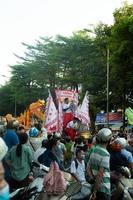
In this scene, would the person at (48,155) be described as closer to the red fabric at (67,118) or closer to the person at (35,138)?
the person at (35,138)

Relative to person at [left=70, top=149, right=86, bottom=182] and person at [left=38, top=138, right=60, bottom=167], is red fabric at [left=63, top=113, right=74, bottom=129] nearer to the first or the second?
person at [left=70, top=149, right=86, bottom=182]

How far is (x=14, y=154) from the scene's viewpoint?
36.3ft

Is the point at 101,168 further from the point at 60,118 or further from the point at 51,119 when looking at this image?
the point at 60,118

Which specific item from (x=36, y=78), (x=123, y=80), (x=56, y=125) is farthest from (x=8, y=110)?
(x=56, y=125)

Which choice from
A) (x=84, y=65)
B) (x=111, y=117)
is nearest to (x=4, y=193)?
(x=111, y=117)

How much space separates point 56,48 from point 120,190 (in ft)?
216

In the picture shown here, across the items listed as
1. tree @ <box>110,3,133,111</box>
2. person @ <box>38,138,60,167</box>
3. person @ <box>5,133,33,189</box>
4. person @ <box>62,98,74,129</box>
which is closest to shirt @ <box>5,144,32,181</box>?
person @ <box>5,133,33,189</box>

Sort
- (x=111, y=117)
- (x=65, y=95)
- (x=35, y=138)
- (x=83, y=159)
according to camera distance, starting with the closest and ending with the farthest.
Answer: (x=83, y=159), (x=35, y=138), (x=65, y=95), (x=111, y=117)

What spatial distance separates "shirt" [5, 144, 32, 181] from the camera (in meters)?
11.1

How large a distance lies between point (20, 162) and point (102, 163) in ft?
8.06

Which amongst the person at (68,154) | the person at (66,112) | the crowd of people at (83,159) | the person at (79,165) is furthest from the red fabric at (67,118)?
the person at (79,165)

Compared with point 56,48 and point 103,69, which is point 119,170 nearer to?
point 103,69

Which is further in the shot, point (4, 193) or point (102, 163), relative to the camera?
point (102, 163)

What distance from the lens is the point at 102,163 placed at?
9047 millimetres
